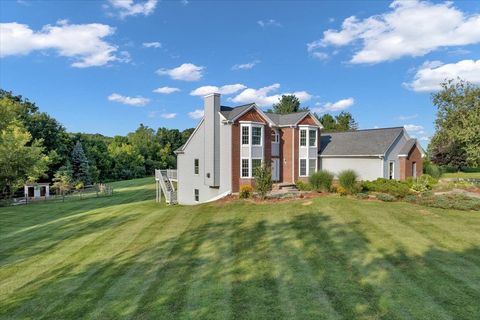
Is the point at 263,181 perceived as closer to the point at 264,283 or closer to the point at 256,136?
the point at 256,136

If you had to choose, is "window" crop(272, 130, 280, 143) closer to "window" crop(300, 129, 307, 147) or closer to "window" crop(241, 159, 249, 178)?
"window" crop(300, 129, 307, 147)

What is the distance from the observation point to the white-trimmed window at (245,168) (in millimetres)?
26641

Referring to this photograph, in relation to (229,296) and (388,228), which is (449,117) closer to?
(388,228)

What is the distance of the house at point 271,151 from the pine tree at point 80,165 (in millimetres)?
34114

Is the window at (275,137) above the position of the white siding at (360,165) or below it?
above

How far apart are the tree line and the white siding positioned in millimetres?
28885

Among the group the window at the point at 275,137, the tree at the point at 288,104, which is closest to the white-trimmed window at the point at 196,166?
the window at the point at 275,137

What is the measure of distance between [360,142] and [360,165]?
9.18 feet

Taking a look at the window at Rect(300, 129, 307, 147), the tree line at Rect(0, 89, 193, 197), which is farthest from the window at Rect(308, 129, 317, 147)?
the tree line at Rect(0, 89, 193, 197)

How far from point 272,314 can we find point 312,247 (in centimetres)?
525

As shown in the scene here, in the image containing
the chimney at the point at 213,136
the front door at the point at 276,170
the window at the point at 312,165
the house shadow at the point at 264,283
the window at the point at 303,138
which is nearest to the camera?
the house shadow at the point at 264,283

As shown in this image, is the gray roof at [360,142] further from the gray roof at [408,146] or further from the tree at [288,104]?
the tree at [288,104]

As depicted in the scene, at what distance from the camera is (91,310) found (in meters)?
8.73

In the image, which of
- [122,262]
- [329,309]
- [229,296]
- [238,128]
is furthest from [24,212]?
[329,309]
